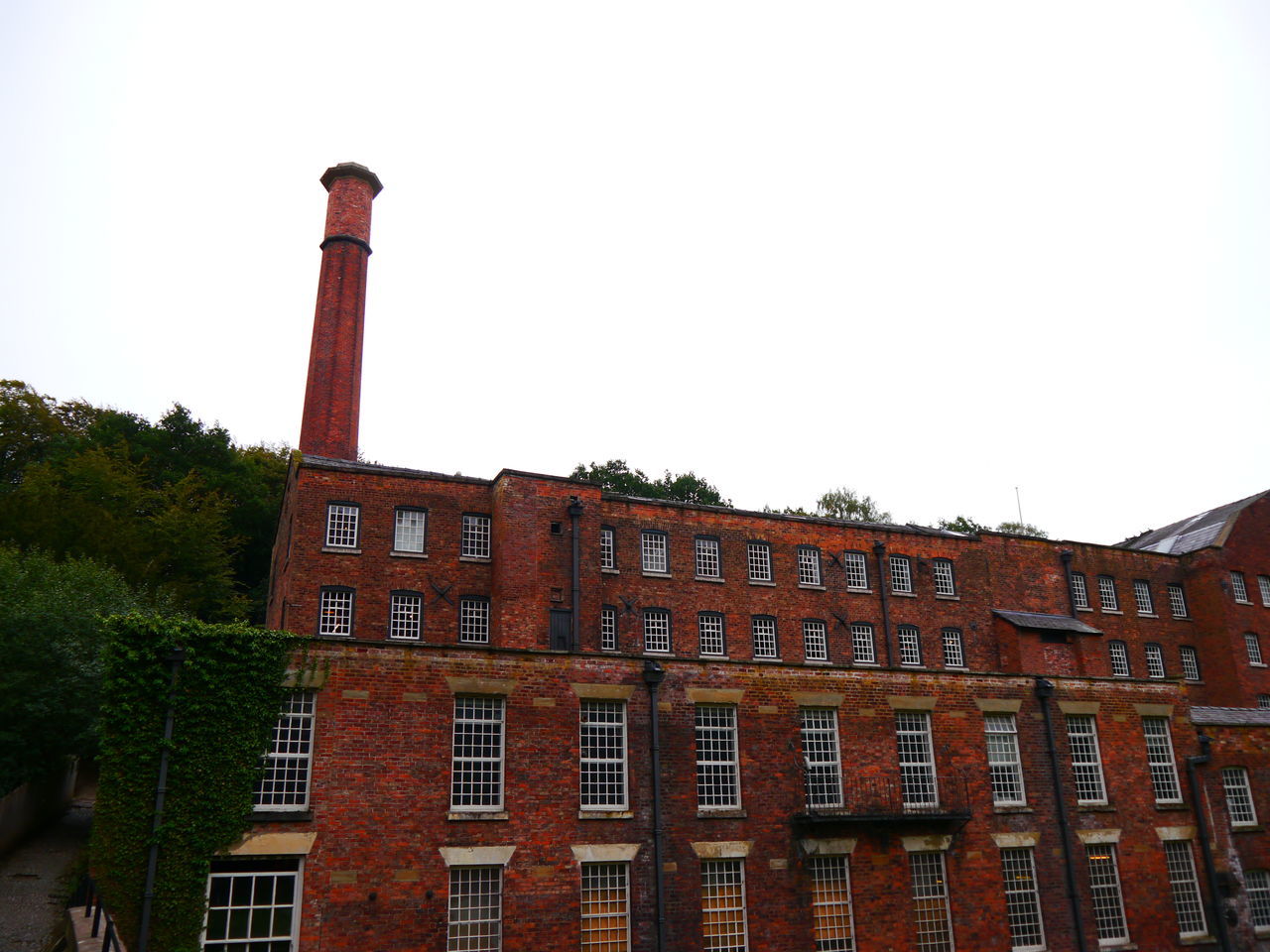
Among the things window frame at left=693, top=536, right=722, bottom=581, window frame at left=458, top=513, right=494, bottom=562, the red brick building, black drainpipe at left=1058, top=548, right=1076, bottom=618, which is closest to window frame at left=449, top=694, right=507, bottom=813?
the red brick building

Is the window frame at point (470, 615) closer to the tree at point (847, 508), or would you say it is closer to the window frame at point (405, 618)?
the window frame at point (405, 618)

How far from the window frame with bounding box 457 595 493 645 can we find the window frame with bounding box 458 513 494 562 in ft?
4.13

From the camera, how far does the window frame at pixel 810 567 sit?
35625 mm

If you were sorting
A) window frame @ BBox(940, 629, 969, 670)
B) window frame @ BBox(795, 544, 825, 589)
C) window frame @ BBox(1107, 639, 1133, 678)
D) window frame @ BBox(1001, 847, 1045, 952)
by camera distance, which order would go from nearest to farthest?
window frame @ BBox(1001, 847, 1045, 952)
window frame @ BBox(795, 544, 825, 589)
window frame @ BBox(940, 629, 969, 670)
window frame @ BBox(1107, 639, 1133, 678)

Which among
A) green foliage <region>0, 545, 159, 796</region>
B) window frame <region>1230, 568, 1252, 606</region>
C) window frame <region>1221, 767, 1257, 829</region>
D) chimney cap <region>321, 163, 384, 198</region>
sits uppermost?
chimney cap <region>321, 163, 384, 198</region>

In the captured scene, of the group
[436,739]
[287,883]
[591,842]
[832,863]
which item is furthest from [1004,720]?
[287,883]

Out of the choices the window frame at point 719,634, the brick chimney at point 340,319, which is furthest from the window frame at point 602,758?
the brick chimney at point 340,319

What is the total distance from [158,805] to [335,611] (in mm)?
14103

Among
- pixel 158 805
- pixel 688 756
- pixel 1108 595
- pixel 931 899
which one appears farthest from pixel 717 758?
pixel 1108 595

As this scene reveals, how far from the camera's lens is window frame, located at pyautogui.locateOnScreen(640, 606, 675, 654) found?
107ft

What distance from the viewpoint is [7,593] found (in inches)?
976

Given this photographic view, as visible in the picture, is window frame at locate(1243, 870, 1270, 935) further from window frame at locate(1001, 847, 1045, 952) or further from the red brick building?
window frame at locate(1001, 847, 1045, 952)

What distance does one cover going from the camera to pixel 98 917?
1474cm

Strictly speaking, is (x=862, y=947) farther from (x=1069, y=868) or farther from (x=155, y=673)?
(x=155, y=673)
